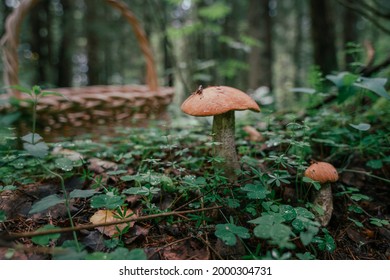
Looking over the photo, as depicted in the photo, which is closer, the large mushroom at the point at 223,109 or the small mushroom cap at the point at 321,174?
the large mushroom at the point at 223,109

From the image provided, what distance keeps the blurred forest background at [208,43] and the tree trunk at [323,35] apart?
0.01 meters

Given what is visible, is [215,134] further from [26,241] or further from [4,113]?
[4,113]

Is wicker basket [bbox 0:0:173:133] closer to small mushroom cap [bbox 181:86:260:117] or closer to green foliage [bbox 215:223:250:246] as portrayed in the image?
small mushroom cap [bbox 181:86:260:117]

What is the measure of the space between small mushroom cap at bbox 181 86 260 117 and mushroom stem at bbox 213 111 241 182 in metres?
0.12

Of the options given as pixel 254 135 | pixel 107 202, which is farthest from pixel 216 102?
pixel 254 135

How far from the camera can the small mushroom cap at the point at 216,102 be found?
1.18 metres

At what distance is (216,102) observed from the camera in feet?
3.93

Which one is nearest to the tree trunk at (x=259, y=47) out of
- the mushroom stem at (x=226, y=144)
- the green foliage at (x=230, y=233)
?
the mushroom stem at (x=226, y=144)

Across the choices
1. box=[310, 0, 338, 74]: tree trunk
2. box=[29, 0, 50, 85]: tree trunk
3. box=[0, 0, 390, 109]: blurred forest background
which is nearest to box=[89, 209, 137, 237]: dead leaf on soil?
box=[0, 0, 390, 109]: blurred forest background

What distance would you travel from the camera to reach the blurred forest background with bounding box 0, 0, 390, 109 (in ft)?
8.57

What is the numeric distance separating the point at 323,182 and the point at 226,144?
514mm

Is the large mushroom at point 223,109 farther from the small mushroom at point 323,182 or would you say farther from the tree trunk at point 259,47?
the tree trunk at point 259,47

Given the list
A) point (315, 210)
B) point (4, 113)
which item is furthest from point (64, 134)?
point (315, 210)

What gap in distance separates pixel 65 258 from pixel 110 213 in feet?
1.29
